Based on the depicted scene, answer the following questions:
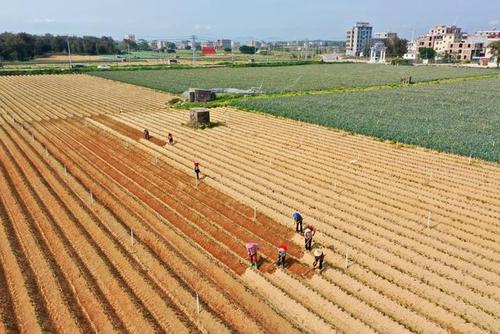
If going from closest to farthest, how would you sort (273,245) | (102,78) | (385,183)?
(273,245), (385,183), (102,78)

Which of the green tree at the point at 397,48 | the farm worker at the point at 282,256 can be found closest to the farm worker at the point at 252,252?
the farm worker at the point at 282,256

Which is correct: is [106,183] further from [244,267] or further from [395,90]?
[395,90]

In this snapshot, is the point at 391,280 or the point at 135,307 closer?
the point at 135,307

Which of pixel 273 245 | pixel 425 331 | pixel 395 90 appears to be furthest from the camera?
pixel 395 90

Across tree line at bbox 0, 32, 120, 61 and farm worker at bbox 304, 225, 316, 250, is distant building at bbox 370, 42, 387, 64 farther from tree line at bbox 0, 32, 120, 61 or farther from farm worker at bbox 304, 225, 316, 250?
farm worker at bbox 304, 225, 316, 250

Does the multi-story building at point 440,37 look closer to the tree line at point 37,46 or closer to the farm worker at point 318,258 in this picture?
the tree line at point 37,46

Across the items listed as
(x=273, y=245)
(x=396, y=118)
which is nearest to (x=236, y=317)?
(x=273, y=245)
